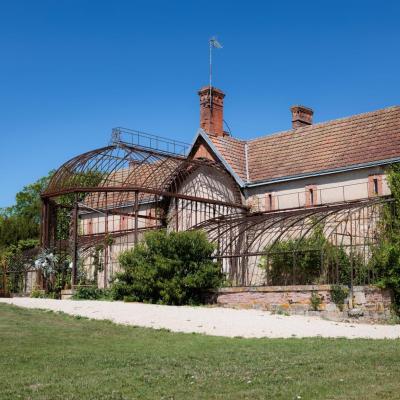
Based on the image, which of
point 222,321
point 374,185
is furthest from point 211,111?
point 222,321

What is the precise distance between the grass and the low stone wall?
6.11m

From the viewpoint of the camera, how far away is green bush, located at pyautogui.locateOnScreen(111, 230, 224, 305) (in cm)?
2534

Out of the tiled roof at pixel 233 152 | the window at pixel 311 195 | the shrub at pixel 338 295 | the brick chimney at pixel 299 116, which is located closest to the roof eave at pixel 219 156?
the tiled roof at pixel 233 152

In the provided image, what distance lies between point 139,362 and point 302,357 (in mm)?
3128

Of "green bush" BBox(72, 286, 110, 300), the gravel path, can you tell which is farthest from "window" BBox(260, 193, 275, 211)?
A: the gravel path

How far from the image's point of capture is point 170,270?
25531 millimetres

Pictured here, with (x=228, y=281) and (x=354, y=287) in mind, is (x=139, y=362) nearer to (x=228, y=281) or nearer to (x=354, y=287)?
(x=354, y=287)

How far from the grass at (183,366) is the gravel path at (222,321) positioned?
1672 mm

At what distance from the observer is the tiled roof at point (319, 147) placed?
3081 cm

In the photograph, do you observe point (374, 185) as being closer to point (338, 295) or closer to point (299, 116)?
point (338, 295)

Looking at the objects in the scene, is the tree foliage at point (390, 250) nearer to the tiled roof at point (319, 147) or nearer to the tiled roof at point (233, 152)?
the tiled roof at point (319, 147)

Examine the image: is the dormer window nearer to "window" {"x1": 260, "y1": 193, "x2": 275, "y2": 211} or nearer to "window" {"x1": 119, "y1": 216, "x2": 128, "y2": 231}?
"window" {"x1": 260, "y1": 193, "x2": 275, "y2": 211}

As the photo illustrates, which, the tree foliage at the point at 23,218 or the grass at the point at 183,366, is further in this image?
the tree foliage at the point at 23,218

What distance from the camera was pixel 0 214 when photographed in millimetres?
70250
